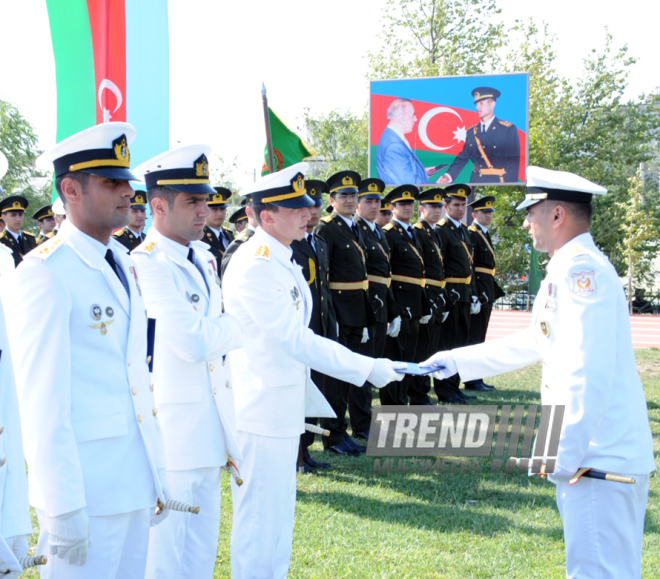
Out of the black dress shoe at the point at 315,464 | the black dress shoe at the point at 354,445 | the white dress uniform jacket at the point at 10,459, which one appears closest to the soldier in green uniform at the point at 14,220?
the black dress shoe at the point at 354,445

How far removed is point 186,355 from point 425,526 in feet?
8.22

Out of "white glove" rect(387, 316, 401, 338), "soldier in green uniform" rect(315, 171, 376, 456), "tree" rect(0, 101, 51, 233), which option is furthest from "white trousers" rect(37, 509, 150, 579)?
"tree" rect(0, 101, 51, 233)

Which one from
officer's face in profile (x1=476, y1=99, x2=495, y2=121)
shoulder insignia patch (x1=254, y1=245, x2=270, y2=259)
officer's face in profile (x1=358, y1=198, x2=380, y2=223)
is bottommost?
shoulder insignia patch (x1=254, y1=245, x2=270, y2=259)

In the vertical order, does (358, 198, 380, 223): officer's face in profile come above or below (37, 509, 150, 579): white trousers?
above

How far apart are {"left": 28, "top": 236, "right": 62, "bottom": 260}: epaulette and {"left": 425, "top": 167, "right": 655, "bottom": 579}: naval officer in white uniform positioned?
1.79 meters

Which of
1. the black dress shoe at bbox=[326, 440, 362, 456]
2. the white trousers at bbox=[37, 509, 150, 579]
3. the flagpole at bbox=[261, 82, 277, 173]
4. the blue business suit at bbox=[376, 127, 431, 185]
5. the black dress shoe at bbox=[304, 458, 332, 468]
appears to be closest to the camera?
the white trousers at bbox=[37, 509, 150, 579]

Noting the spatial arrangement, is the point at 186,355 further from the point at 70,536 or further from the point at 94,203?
the point at 70,536

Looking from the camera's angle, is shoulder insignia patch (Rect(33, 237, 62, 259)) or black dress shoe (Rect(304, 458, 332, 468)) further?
black dress shoe (Rect(304, 458, 332, 468))

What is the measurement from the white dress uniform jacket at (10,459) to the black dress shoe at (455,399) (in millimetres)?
7095

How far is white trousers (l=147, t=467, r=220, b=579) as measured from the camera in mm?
2729

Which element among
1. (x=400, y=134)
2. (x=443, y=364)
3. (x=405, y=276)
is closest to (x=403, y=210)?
(x=405, y=276)

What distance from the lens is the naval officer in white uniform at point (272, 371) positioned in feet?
10.1

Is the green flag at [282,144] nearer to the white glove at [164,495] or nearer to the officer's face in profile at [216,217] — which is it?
the officer's face in profile at [216,217]

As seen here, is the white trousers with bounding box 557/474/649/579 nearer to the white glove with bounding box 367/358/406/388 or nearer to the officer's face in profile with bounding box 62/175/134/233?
the white glove with bounding box 367/358/406/388
